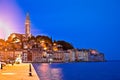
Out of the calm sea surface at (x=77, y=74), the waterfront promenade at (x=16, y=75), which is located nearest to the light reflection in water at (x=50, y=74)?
the calm sea surface at (x=77, y=74)

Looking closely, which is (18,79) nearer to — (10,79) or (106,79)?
(10,79)

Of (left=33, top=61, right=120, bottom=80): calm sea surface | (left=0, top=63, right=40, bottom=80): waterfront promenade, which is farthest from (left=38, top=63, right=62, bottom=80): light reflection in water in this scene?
(left=0, top=63, right=40, bottom=80): waterfront promenade

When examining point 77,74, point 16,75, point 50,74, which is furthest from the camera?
point 77,74

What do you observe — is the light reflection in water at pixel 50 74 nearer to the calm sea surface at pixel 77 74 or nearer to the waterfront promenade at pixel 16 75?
the calm sea surface at pixel 77 74

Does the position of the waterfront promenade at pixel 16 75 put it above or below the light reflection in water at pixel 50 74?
above

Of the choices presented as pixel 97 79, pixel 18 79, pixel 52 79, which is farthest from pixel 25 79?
pixel 97 79

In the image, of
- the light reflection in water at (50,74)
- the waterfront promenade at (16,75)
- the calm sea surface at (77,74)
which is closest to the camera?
the waterfront promenade at (16,75)

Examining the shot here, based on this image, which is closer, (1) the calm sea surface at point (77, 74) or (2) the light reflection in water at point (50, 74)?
(2) the light reflection in water at point (50, 74)

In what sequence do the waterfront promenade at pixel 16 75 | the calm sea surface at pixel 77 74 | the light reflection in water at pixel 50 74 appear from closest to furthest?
the waterfront promenade at pixel 16 75 → the light reflection in water at pixel 50 74 → the calm sea surface at pixel 77 74

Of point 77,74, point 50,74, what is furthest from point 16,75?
point 77,74

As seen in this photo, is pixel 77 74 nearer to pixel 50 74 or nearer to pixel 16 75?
pixel 50 74

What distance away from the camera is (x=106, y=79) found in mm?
61125

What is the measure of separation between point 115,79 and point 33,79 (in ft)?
145

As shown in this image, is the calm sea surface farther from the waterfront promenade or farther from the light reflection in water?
the waterfront promenade
